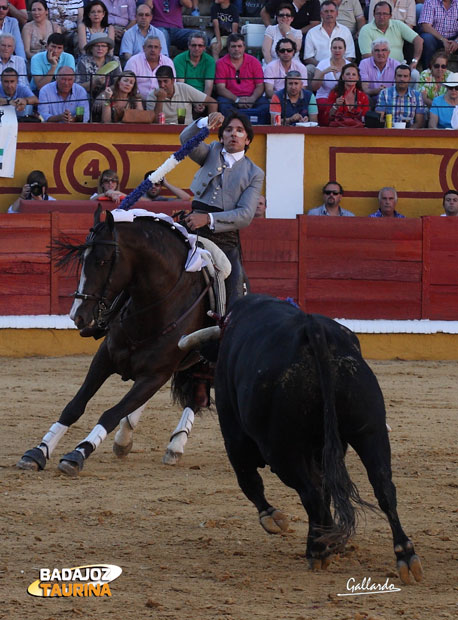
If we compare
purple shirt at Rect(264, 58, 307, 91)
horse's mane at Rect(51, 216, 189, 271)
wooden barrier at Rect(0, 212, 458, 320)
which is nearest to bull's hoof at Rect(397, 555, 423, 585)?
horse's mane at Rect(51, 216, 189, 271)

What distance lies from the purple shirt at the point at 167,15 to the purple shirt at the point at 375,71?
1.99m

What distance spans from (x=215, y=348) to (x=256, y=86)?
22.5 ft

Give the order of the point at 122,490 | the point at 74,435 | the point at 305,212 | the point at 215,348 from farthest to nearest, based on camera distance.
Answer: the point at 305,212 < the point at 74,435 < the point at 122,490 < the point at 215,348

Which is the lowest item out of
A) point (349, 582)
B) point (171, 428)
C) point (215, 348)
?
point (171, 428)

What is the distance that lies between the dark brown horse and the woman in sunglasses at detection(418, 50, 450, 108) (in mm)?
5769

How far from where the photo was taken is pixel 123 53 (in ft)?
35.1

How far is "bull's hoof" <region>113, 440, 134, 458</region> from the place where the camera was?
18.5ft

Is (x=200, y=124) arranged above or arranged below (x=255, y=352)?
above

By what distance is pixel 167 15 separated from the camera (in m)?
11.3

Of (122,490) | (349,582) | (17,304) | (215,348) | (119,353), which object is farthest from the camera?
(17,304)

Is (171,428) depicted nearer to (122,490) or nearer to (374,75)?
(122,490)

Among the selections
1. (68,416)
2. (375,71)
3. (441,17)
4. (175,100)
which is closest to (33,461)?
(68,416)

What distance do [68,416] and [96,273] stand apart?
77cm

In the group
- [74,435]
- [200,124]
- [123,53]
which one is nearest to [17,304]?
[123,53]
